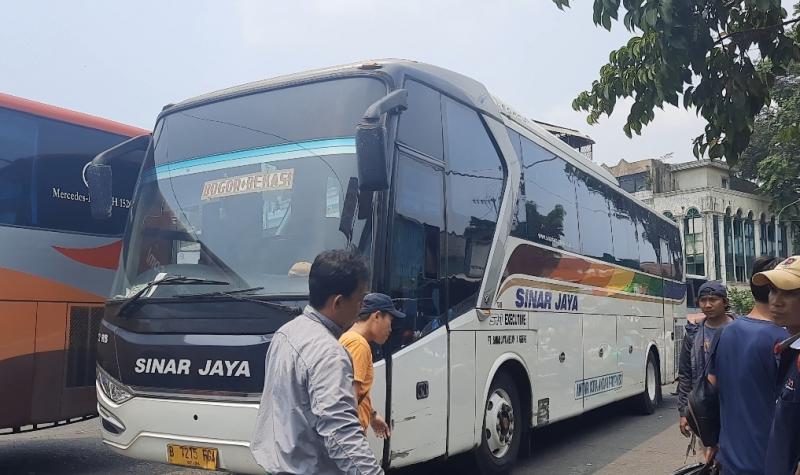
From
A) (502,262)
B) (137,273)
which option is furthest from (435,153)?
(137,273)

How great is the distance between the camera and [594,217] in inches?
360

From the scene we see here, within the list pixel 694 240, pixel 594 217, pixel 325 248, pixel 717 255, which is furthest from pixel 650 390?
pixel 717 255

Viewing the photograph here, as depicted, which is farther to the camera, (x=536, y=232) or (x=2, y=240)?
(x=536, y=232)

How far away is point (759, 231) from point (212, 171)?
43.6 metres

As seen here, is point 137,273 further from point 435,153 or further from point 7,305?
point 435,153

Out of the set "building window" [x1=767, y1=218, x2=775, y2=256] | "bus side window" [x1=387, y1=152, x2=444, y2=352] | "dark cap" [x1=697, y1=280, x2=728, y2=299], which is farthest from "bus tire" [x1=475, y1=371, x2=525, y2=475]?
"building window" [x1=767, y1=218, x2=775, y2=256]

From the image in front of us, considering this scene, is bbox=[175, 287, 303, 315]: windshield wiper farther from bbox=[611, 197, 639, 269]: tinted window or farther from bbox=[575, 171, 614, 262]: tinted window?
bbox=[611, 197, 639, 269]: tinted window

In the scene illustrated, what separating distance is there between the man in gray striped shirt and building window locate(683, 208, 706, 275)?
4024 centimetres

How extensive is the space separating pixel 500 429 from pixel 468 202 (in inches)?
80.4

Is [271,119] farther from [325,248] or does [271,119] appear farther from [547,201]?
[547,201]

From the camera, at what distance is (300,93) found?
5328 millimetres

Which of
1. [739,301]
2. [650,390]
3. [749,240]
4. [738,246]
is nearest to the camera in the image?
[650,390]

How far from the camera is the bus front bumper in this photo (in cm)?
449

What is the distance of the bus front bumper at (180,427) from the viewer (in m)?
4.49
